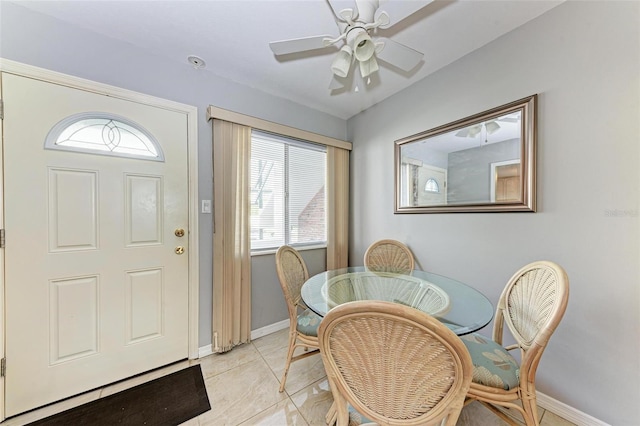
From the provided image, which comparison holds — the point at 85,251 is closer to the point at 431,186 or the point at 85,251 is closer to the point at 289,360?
the point at 289,360

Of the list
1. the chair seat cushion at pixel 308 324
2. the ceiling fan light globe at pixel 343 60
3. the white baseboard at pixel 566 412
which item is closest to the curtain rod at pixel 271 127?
the ceiling fan light globe at pixel 343 60

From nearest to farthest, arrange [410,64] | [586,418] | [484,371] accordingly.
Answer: [484,371] → [586,418] → [410,64]

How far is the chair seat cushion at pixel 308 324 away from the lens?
150cm

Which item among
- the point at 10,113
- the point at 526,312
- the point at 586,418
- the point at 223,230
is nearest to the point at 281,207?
the point at 223,230

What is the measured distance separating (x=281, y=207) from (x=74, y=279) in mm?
1668

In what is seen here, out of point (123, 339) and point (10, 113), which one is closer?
point (10, 113)

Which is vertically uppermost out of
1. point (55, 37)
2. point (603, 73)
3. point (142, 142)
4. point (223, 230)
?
point (55, 37)

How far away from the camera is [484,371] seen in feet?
3.50

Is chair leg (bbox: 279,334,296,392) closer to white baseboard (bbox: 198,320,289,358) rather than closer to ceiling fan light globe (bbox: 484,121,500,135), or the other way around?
white baseboard (bbox: 198,320,289,358)

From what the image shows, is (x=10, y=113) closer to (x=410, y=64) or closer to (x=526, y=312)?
(x=410, y=64)

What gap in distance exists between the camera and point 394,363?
70cm

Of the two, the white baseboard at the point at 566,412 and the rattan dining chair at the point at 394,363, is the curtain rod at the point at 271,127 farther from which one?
the white baseboard at the point at 566,412

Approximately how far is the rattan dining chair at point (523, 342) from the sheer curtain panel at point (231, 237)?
70.5 inches

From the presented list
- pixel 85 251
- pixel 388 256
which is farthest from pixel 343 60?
pixel 85 251
